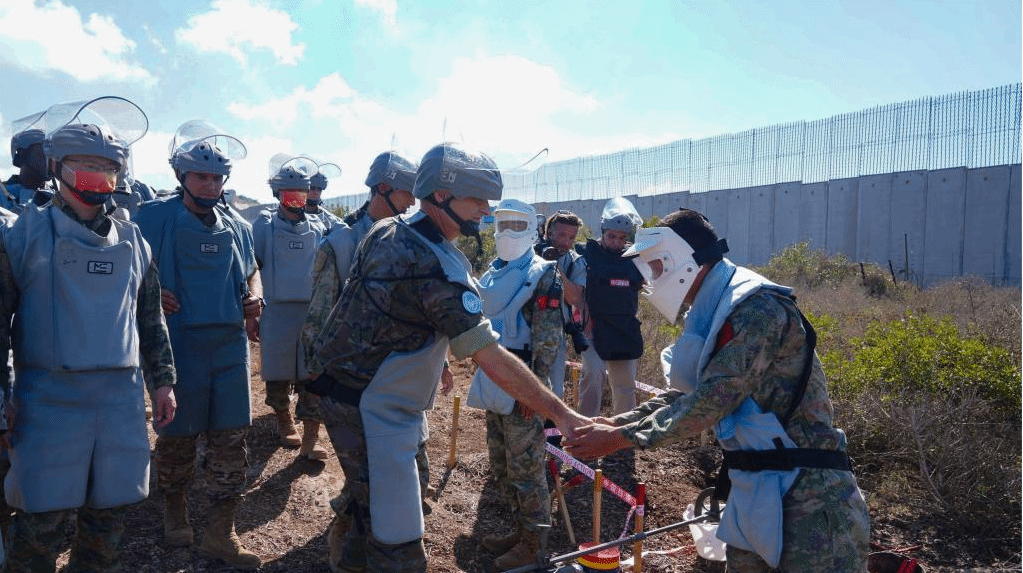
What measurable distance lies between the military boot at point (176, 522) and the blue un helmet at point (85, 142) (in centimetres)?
190

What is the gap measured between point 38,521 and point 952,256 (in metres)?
21.7

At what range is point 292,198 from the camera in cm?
596

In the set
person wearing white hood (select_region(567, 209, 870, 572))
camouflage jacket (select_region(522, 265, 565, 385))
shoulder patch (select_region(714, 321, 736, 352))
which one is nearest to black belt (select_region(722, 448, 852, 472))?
person wearing white hood (select_region(567, 209, 870, 572))

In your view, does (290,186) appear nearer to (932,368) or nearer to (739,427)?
(739,427)

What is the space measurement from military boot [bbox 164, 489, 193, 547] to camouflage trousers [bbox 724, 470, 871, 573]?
328cm

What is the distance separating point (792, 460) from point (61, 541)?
294cm

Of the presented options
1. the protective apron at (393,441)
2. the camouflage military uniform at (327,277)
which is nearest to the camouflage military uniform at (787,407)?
the protective apron at (393,441)

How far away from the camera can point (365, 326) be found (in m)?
2.79

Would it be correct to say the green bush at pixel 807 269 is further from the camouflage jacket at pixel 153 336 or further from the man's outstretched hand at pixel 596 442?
the camouflage jacket at pixel 153 336

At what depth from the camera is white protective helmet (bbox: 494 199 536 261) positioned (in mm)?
4823

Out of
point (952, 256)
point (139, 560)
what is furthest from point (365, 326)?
point (952, 256)

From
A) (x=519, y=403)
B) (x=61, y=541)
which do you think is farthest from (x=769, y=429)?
(x=61, y=541)

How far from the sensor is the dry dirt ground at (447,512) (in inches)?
172

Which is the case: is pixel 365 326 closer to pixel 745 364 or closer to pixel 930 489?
pixel 745 364
